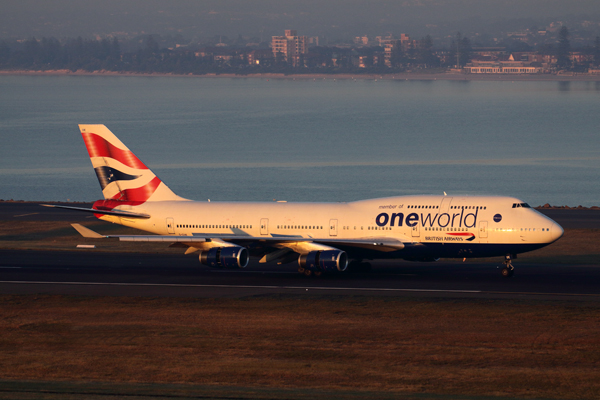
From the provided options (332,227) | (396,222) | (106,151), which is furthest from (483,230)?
(106,151)

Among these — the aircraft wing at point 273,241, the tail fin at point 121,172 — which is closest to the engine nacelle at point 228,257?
the aircraft wing at point 273,241

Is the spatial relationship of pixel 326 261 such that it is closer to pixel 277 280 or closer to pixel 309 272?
pixel 309 272

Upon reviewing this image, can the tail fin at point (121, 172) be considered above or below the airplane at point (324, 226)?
above

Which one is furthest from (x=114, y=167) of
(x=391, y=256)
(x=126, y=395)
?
(x=126, y=395)

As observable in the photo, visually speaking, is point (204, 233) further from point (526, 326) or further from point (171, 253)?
point (526, 326)

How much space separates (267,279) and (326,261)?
4475 millimetres

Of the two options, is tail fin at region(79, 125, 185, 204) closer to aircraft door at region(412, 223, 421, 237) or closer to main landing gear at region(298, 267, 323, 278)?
main landing gear at region(298, 267, 323, 278)

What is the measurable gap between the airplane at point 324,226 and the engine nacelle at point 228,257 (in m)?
0.06

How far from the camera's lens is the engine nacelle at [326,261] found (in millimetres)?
47781

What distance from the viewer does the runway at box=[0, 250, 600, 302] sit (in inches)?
1748

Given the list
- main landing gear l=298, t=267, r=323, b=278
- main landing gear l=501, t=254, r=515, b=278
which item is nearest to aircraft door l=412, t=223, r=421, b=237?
main landing gear l=501, t=254, r=515, b=278

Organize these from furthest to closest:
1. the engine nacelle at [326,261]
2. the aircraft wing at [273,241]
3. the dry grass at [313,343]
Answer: the aircraft wing at [273,241] → the engine nacelle at [326,261] → the dry grass at [313,343]

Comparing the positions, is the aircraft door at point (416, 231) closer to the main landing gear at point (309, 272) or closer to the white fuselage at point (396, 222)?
the white fuselage at point (396, 222)

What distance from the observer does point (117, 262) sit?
57.4 metres
